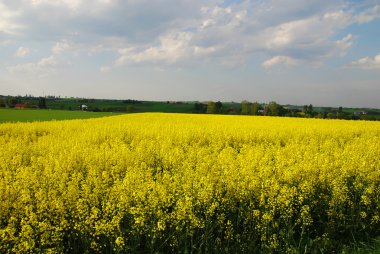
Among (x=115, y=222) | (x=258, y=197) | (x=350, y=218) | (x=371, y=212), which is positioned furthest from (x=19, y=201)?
(x=371, y=212)

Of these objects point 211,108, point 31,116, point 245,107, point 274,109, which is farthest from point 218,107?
point 31,116

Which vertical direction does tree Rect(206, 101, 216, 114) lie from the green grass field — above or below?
above

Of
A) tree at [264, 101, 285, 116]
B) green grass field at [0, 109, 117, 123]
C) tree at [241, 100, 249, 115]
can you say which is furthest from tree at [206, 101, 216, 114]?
green grass field at [0, 109, 117, 123]

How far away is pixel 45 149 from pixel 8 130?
25.8 feet

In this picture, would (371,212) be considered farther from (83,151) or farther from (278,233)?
(83,151)

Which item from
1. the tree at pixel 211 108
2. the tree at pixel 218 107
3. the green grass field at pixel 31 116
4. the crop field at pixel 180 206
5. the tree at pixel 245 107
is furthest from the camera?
the tree at pixel 218 107

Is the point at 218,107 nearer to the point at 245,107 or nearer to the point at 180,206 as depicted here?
the point at 245,107

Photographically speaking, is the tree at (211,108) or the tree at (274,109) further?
the tree at (211,108)

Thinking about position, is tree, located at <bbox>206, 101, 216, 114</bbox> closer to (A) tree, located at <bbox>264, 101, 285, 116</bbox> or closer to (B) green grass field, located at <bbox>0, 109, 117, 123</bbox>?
(A) tree, located at <bbox>264, 101, 285, 116</bbox>

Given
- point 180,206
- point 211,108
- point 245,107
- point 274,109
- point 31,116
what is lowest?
point 180,206

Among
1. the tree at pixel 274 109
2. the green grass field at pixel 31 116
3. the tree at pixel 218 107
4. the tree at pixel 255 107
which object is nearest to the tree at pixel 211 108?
the tree at pixel 218 107

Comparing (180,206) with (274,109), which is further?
(274,109)

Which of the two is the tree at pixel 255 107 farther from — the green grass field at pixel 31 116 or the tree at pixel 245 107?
the green grass field at pixel 31 116

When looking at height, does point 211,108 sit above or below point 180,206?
above
